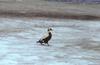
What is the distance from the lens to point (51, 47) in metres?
12.3

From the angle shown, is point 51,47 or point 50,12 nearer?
point 51,47

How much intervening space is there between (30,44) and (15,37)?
176 centimetres

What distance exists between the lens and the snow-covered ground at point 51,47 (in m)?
10.1

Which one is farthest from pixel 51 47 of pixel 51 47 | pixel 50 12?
pixel 50 12

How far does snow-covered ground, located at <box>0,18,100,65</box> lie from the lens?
10117 mm

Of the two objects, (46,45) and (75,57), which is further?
(46,45)

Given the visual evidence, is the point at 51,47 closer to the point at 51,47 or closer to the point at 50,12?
the point at 51,47

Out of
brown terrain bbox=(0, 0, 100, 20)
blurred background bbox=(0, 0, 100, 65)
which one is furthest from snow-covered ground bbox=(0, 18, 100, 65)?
brown terrain bbox=(0, 0, 100, 20)

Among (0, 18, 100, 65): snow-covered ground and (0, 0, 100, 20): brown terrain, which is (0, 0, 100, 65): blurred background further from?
(0, 0, 100, 20): brown terrain

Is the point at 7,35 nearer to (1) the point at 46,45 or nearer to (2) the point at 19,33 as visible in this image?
(2) the point at 19,33

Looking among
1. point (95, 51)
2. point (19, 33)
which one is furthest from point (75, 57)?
point (19, 33)

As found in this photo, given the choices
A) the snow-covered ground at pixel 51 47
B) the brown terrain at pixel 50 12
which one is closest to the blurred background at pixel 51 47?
the snow-covered ground at pixel 51 47

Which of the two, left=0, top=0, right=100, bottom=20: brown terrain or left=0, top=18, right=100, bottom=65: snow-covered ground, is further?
left=0, top=0, right=100, bottom=20: brown terrain

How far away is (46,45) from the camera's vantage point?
12594 mm
